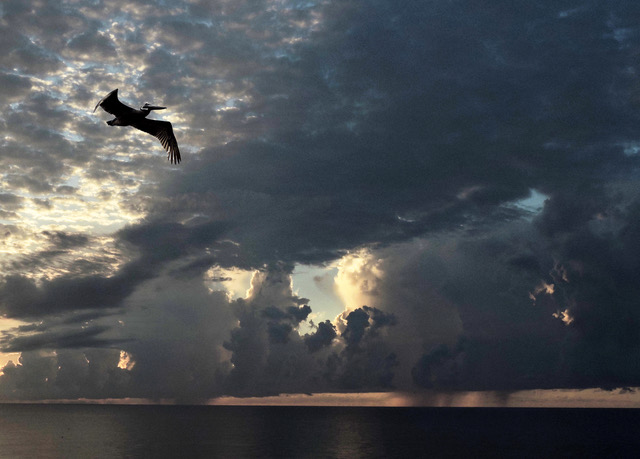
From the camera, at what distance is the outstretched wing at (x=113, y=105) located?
21389 mm

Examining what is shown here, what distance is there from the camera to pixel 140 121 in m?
24.2

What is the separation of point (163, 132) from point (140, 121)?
134cm

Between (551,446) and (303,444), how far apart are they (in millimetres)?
83658

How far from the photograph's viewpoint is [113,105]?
73.7 ft

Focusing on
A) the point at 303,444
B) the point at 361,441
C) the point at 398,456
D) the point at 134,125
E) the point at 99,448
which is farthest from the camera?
the point at 361,441

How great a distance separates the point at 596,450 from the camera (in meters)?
174

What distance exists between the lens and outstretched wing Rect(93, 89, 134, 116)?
21.4 meters

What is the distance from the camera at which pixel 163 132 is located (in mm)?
25297

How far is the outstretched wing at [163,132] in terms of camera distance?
2478cm

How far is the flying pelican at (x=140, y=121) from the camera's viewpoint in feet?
72.7

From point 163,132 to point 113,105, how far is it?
3.16 meters

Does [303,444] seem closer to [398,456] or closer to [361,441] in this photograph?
[361,441]

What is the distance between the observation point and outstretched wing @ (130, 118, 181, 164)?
24.8 m

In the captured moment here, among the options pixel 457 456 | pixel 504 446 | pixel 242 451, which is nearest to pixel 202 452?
pixel 242 451
